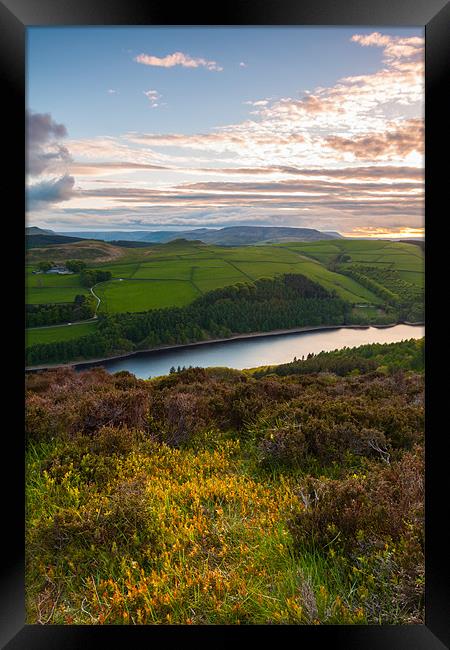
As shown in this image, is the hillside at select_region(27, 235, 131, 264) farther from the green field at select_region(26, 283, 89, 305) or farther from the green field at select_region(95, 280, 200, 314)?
the green field at select_region(26, 283, 89, 305)

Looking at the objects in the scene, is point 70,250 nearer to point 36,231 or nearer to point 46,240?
point 46,240

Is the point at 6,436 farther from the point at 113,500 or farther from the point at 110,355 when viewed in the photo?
the point at 110,355

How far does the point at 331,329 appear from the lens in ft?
46.1

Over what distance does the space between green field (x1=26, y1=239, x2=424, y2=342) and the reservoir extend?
4.05ft

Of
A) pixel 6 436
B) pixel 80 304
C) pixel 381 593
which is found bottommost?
pixel 381 593

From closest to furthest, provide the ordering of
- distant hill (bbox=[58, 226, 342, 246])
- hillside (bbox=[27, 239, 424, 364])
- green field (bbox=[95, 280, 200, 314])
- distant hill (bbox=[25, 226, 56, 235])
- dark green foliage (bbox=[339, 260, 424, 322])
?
distant hill (bbox=[25, 226, 56, 235]) → green field (bbox=[95, 280, 200, 314]) → hillside (bbox=[27, 239, 424, 364]) → distant hill (bbox=[58, 226, 342, 246]) → dark green foliage (bbox=[339, 260, 424, 322])

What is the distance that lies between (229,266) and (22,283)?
12.0 meters

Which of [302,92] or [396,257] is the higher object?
[302,92]

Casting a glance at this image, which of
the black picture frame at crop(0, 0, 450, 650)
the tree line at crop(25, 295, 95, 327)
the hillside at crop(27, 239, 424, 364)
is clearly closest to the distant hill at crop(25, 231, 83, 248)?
the hillside at crop(27, 239, 424, 364)

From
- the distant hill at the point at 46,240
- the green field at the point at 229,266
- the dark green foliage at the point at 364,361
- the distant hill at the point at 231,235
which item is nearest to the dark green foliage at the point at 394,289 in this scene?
the green field at the point at 229,266

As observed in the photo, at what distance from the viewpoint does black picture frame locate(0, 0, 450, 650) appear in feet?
9.09

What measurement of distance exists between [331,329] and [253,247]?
116 inches

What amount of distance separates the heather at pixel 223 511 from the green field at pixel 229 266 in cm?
753

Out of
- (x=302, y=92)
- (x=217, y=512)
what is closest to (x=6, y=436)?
(x=217, y=512)
